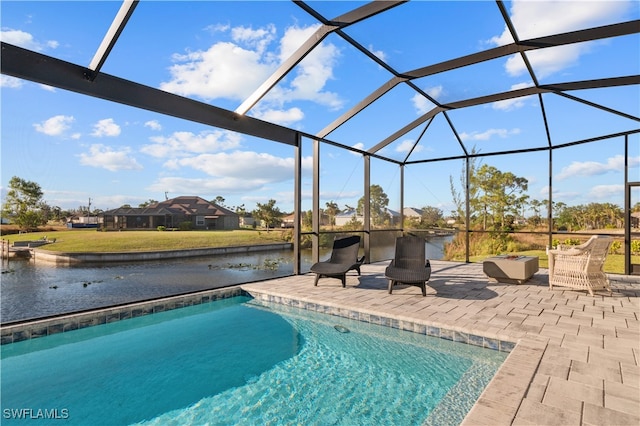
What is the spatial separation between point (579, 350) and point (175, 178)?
2187cm

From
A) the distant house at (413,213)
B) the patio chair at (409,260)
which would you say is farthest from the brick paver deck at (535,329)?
the distant house at (413,213)

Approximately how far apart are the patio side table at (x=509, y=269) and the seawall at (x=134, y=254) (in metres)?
16.5

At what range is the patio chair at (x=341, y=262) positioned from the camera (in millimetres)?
6227

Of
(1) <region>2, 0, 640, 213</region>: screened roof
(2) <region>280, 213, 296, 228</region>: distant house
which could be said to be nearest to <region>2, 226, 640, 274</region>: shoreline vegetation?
(2) <region>280, 213, 296, 228</region>: distant house

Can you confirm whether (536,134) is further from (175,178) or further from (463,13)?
(175,178)

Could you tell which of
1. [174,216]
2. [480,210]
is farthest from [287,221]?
[480,210]

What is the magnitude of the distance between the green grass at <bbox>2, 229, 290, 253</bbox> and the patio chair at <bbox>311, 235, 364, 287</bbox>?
12.0m

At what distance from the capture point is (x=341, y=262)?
22.5 ft

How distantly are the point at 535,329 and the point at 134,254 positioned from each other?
1928 cm

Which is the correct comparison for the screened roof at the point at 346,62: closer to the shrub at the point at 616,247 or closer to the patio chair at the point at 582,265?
the patio chair at the point at 582,265

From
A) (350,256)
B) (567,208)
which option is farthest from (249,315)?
(567,208)

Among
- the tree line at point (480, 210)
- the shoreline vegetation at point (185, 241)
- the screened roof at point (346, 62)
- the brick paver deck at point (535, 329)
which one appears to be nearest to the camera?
the brick paver deck at point (535, 329)

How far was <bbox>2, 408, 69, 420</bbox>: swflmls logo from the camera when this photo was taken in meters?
2.67

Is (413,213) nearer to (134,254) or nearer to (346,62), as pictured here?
(346,62)
